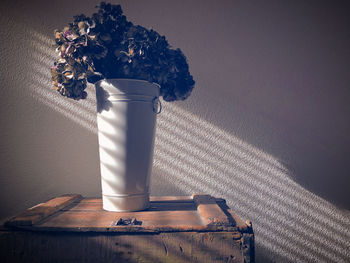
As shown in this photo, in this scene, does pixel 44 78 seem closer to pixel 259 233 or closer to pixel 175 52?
pixel 175 52

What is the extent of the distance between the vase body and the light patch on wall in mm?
391

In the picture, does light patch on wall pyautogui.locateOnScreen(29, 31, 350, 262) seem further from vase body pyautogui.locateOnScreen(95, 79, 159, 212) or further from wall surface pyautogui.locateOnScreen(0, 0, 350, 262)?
vase body pyautogui.locateOnScreen(95, 79, 159, 212)

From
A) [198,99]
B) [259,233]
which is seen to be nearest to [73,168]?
[198,99]

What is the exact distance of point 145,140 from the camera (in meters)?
0.79

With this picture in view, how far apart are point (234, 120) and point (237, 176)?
0.94 feet

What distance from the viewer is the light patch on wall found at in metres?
1.16

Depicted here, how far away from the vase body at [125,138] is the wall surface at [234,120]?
1.27 ft

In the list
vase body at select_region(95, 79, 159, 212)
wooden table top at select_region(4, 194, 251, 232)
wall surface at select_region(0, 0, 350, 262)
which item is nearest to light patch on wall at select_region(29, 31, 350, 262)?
wall surface at select_region(0, 0, 350, 262)

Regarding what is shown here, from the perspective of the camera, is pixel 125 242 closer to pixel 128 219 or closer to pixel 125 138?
pixel 128 219

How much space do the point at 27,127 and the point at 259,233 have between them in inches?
50.6

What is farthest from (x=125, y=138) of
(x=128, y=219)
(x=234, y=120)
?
(x=234, y=120)

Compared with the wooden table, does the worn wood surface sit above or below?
above

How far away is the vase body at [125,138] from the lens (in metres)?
0.76

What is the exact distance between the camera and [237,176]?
3.88 ft
